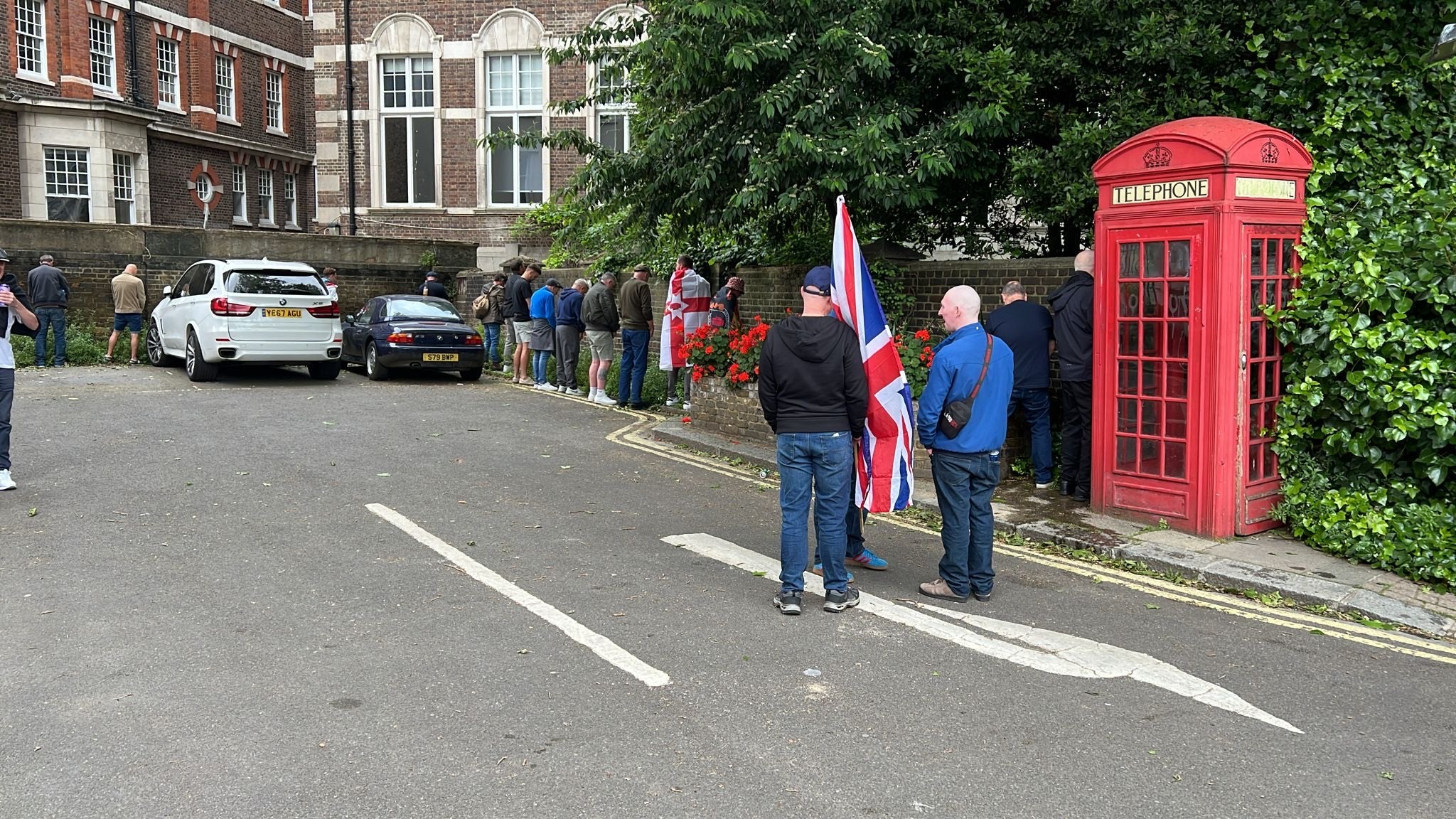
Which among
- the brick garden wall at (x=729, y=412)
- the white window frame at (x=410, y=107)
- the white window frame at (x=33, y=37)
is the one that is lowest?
the brick garden wall at (x=729, y=412)

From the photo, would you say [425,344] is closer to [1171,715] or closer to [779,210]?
[779,210]

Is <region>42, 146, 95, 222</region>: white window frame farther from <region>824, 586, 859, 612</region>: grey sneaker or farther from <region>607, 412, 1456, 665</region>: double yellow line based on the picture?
<region>824, 586, 859, 612</region>: grey sneaker

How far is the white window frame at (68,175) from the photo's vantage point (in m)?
29.5

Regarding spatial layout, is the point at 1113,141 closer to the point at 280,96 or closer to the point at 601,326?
the point at 601,326

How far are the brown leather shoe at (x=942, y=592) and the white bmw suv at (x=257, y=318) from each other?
1270 cm

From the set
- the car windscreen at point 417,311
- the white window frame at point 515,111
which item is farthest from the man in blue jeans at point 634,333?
the white window frame at point 515,111

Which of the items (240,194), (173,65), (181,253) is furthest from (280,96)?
(181,253)

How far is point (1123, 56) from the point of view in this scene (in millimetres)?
10398

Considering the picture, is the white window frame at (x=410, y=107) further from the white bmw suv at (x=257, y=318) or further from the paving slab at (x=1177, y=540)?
the paving slab at (x=1177, y=540)

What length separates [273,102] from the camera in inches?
1521

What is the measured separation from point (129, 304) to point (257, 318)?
4.49m

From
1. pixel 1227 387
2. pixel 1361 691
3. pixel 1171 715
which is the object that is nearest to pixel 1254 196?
pixel 1227 387

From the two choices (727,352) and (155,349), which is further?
(155,349)

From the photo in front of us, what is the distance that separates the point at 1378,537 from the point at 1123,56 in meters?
4.91
